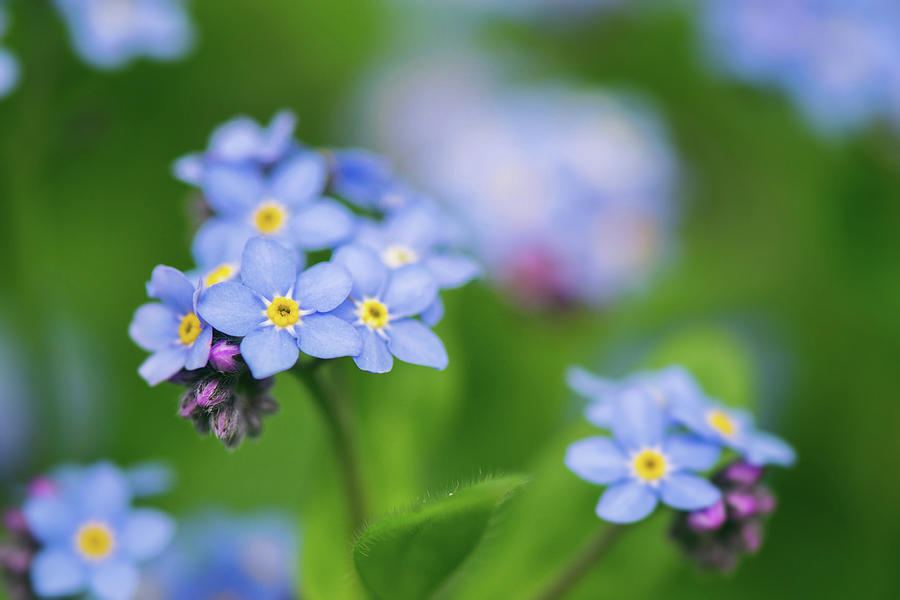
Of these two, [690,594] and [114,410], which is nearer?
[690,594]

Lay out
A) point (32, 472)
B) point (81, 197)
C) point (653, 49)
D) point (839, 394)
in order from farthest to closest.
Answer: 1. point (653, 49)
2. point (81, 197)
3. point (839, 394)
4. point (32, 472)

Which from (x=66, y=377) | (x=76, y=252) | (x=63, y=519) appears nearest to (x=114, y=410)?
(x=66, y=377)

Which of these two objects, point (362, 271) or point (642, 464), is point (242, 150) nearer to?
point (362, 271)

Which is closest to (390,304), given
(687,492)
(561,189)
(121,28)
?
(687,492)

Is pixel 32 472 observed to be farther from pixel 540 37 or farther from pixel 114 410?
pixel 540 37

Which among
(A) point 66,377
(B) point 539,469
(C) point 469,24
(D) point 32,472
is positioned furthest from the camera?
(C) point 469,24

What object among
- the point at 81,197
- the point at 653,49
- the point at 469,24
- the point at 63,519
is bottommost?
the point at 81,197
